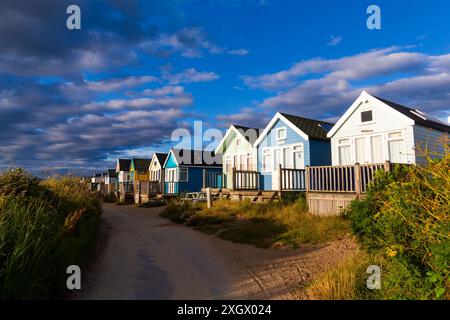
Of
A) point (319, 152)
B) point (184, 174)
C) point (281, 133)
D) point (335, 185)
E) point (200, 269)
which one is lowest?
point (200, 269)

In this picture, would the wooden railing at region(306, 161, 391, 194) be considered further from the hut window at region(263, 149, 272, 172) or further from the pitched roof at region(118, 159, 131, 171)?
the pitched roof at region(118, 159, 131, 171)

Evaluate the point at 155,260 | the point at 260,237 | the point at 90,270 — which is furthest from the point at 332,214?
the point at 90,270

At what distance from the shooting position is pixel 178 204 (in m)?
18.3

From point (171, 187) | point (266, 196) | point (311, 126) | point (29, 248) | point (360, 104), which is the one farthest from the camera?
point (171, 187)

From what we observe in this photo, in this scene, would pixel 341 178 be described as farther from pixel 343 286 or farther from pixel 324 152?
pixel 343 286

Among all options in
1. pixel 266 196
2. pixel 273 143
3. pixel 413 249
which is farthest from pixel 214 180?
pixel 413 249

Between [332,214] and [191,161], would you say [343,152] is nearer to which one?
[332,214]

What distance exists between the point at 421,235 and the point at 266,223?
7.46 m

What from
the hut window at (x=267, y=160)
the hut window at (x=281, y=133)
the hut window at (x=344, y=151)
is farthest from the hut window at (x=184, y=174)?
the hut window at (x=344, y=151)

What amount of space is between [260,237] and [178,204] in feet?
30.5

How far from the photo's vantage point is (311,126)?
1977cm

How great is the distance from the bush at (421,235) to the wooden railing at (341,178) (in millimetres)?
5803

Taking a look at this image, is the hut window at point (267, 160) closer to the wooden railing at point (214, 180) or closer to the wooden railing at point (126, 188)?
the wooden railing at point (214, 180)

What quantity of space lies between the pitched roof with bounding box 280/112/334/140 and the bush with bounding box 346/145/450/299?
13.4m
